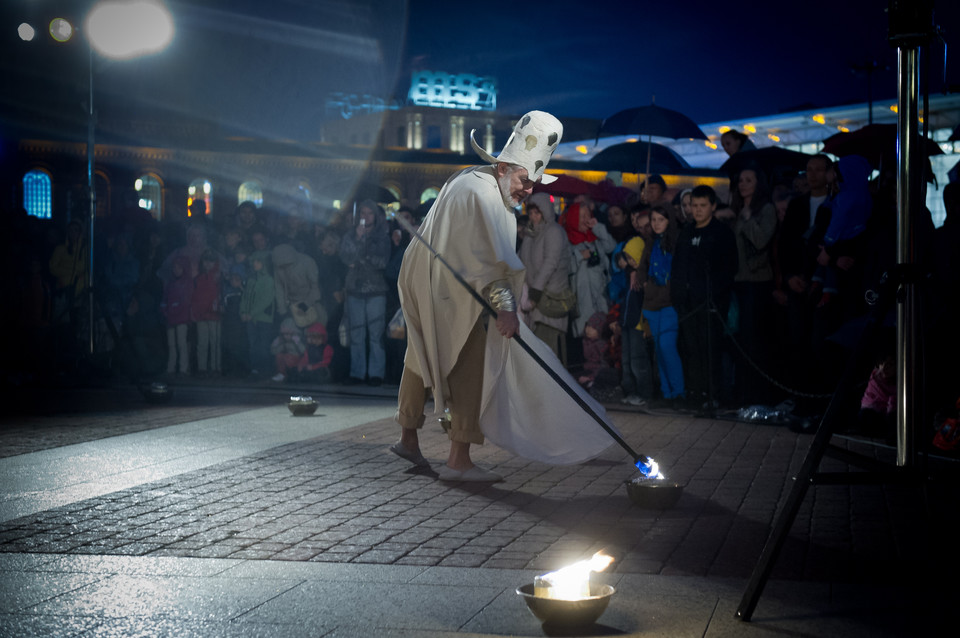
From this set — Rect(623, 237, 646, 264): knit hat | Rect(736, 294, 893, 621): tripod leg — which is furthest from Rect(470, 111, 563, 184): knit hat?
Rect(623, 237, 646, 264): knit hat

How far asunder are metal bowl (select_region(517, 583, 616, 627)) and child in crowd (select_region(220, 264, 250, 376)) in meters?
11.8

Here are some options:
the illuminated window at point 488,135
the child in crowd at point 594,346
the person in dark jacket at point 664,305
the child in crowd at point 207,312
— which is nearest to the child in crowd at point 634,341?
the person in dark jacket at point 664,305

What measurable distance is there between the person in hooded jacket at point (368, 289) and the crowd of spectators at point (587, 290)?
0.02 m

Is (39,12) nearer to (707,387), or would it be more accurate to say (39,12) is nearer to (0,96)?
(707,387)

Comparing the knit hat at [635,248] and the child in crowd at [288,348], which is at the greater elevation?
the knit hat at [635,248]

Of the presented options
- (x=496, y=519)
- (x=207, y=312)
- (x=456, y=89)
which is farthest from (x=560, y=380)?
(x=456, y=89)

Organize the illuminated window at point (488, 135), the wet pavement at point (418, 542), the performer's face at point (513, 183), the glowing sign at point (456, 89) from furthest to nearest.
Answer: the glowing sign at point (456, 89)
the illuminated window at point (488, 135)
the performer's face at point (513, 183)
the wet pavement at point (418, 542)

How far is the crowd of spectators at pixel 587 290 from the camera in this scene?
31.0ft

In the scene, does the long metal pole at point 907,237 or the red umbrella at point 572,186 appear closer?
the long metal pole at point 907,237

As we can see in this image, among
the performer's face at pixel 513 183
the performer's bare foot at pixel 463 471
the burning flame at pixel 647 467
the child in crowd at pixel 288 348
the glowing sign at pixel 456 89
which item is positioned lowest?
the performer's bare foot at pixel 463 471

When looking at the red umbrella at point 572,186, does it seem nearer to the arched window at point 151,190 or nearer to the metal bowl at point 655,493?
the metal bowl at point 655,493

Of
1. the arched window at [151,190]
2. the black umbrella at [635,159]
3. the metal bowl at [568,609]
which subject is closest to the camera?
the metal bowl at [568,609]

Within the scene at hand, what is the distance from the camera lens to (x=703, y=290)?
10.6 metres

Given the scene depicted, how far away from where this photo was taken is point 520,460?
786 cm
